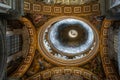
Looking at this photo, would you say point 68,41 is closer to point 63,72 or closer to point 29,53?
point 63,72

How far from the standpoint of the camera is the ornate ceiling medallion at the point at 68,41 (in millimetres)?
17881

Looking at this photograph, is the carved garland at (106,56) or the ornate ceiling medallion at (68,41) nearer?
the carved garland at (106,56)

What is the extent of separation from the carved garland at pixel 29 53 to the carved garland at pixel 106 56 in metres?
4.47

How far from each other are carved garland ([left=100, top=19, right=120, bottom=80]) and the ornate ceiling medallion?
0.52m

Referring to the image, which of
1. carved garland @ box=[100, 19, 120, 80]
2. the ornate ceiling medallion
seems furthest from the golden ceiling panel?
carved garland @ box=[100, 19, 120, 80]

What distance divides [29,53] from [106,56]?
198 inches

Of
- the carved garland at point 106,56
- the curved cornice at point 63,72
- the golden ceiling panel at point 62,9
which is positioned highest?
the golden ceiling panel at point 62,9

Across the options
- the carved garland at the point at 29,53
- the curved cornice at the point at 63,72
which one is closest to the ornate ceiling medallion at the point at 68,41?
the curved cornice at the point at 63,72

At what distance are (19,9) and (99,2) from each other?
15.7 ft

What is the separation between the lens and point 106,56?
1722cm

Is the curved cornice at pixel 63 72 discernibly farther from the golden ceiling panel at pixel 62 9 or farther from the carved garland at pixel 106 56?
the golden ceiling panel at pixel 62 9

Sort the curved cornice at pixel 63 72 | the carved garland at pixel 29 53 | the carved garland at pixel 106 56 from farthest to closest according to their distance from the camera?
the curved cornice at pixel 63 72, the carved garland at pixel 29 53, the carved garland at pixel 106 56

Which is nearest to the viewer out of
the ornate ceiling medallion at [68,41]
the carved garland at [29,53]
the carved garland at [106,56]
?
the carved garland at [106,56]

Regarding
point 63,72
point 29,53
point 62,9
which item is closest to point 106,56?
point 63,72
